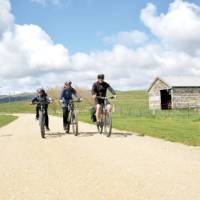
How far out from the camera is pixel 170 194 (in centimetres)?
490

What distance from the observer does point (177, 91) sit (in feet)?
171

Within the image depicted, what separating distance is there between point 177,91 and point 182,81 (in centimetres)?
273

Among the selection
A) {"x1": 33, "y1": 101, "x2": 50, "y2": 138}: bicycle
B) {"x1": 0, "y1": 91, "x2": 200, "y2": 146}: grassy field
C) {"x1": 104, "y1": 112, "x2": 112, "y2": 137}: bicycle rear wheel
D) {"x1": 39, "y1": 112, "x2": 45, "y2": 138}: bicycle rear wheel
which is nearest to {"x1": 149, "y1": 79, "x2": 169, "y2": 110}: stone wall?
{"x1": 0, "y1": 91, "x2": 200, "y2": 146}: grassy field

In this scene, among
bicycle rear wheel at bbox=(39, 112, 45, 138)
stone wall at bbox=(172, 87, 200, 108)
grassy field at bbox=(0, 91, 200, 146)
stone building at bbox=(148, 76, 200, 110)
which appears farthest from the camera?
stone building at bbox=(148, 76, 200, 110)

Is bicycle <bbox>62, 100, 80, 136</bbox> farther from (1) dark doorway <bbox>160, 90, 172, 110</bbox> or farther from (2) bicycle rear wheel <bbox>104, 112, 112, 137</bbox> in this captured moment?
(1) dark doorway <bbox>160, 90, 172, 110</bbox>

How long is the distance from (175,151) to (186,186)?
159 inches

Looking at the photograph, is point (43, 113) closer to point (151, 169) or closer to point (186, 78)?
point (151, 169)

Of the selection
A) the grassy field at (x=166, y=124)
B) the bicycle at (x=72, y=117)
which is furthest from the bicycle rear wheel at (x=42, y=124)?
the grassy field at (x=166, y=124)

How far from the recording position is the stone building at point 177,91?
5197cm

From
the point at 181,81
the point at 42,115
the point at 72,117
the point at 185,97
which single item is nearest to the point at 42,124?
the point at 42,115

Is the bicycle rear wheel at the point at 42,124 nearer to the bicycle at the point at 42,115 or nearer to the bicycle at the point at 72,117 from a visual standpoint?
the bicycle at the point at 42,115

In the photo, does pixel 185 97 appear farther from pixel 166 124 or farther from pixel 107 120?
pixel 107 120

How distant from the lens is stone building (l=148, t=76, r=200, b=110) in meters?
52.0

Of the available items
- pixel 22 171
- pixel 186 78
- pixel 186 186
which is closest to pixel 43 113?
pixel 22 171
